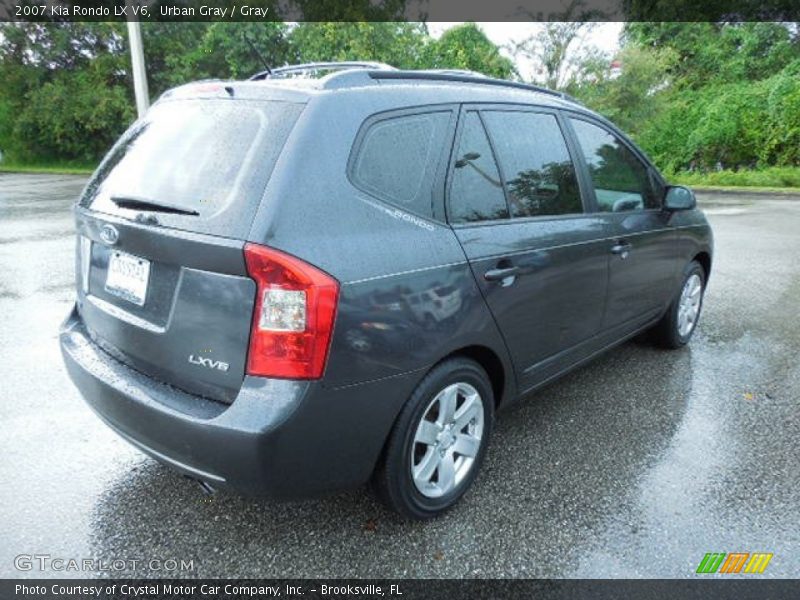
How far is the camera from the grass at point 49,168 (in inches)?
997

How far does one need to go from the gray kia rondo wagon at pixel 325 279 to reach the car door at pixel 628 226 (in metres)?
0.46

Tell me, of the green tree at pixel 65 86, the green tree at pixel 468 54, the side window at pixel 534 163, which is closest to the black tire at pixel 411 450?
the side window at pixel 534 163

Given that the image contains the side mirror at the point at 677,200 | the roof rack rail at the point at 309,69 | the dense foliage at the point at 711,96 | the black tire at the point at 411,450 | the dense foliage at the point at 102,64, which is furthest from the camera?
the dense foliage at the point at 102,64

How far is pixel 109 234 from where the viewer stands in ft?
7.58

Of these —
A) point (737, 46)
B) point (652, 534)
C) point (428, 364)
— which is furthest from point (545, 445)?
point (737, 46)

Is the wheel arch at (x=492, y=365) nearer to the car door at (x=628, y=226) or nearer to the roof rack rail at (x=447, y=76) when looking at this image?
the car door at (x=628, y=226)

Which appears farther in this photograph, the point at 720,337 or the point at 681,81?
the point at 681,81

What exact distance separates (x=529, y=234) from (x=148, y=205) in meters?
1.63

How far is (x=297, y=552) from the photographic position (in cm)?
232

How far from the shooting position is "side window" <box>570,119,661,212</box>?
10.9 feet

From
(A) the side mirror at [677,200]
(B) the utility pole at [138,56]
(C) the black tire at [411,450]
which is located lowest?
(C) the black tire at [411,450]

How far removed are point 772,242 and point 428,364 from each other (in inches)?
338

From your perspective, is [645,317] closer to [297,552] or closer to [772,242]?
[297,552]

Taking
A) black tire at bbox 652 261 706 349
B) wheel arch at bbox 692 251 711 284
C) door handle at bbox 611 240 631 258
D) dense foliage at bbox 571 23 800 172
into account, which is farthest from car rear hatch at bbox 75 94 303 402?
dense foliage at bbox 571 23 800 172
